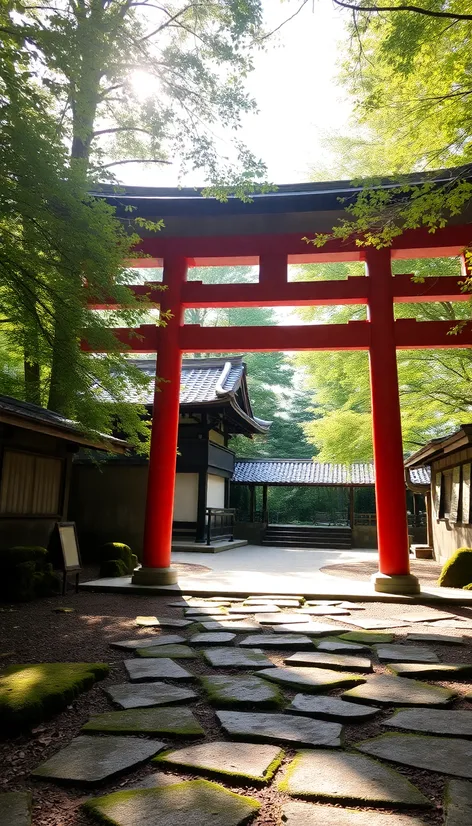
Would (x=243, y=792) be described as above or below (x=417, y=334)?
below

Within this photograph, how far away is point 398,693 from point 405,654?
44.7 inches

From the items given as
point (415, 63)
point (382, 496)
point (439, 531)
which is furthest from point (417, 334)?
point (439, 531)

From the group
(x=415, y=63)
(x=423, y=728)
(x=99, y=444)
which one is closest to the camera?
(x=423, y=728)

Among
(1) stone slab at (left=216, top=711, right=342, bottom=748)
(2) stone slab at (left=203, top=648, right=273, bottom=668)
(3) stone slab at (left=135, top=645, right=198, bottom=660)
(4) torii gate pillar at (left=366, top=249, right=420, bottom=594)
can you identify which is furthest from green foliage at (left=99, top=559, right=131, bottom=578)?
(1) stone slab at (left=216, top=711, right=342, bottom=748)

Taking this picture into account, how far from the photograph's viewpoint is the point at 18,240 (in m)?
4.85

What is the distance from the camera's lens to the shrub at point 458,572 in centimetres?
817

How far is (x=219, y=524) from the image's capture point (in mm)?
18156

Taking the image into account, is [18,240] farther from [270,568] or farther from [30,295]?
[270,568]

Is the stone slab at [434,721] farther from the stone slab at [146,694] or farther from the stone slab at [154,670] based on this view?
the stone slab at [154,670]

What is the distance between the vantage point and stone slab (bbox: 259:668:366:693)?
3383mm

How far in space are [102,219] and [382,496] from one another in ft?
18.0

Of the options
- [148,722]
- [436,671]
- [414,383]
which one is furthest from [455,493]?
[148,722]

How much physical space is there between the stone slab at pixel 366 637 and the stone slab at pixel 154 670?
1.82m

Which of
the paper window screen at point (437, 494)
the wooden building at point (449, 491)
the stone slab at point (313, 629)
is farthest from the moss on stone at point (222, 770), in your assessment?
the paper window screen at point (437, 494)
